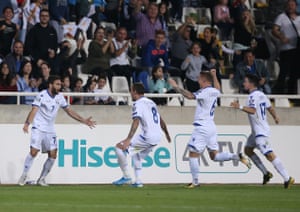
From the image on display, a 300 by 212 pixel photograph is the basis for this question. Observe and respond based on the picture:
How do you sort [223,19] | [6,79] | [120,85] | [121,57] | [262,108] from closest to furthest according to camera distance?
[262,108], [6,79], [120,85], [121,57], [223,19]

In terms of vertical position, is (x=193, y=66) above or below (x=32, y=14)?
below

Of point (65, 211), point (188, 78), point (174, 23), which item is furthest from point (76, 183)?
point (65, 211)

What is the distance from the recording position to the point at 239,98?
2511 cm

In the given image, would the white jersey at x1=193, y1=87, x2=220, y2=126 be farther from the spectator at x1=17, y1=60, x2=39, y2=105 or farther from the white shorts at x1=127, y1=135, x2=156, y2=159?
the spectator at x1=17, y1=60, x2=39, y2=105

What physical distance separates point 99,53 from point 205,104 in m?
5.15

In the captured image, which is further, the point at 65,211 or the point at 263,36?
the point at 263,36

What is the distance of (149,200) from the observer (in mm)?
15906

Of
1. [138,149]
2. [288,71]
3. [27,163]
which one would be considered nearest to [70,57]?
[27,163]

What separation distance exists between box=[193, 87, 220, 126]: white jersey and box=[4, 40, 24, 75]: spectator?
489 cm

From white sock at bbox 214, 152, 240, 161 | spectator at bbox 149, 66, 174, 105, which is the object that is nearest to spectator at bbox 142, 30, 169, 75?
spectator at bbox 149, 66, 174, 105

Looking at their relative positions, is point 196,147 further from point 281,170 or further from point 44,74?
point 44,74

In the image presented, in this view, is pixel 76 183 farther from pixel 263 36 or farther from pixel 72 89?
pixel 263 36

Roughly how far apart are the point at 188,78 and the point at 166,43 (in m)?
1.15

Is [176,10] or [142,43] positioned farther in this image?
[176,10]
